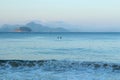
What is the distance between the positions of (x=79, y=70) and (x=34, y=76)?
3.73m

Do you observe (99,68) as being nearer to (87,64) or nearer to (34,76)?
(87,64)

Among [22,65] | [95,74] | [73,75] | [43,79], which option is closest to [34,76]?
[43,79]

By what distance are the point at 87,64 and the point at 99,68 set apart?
1503 mm

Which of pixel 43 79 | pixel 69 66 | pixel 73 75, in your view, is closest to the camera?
pixel 43 79

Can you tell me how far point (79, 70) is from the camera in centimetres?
1936

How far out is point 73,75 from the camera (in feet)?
56.4

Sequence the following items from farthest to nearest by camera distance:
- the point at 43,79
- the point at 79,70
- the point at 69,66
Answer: the point at 69,66 → the point at 79,70 → the point at 43,79

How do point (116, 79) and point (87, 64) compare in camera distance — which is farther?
point (87, 64)

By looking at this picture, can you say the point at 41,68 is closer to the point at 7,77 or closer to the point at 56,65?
the point at 56,65

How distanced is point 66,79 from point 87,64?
5.96 meters

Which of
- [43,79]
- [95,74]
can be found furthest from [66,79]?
[95,74]

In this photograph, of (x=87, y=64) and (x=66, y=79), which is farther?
(x=87, y=64)

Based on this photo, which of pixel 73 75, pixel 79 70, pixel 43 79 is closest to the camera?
pixel 43 79

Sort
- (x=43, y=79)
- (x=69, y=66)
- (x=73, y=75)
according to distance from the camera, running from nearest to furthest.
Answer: (x=43, y=79)
(x=73, y=75)
(x=69, y=66)
